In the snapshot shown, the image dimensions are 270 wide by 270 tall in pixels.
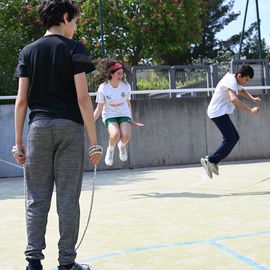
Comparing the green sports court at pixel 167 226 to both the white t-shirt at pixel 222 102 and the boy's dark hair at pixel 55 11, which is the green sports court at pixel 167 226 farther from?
the boy's dark hair at pixel 55 11

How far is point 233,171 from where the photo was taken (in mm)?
9758

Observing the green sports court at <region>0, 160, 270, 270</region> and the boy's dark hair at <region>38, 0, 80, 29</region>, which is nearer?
the boy's dark hair at <region>38, 0, 80, 29</region>

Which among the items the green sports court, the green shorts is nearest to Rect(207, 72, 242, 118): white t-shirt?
the green sports court

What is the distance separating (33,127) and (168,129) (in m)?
8.39

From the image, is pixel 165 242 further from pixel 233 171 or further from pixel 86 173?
pixel 86 173

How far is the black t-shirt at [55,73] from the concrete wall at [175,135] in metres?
7.73

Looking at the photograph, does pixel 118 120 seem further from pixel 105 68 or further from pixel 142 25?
pixel 142 25

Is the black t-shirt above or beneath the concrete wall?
above

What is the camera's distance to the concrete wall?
37.7ft

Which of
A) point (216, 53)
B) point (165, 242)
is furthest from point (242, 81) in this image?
point (216, 53)

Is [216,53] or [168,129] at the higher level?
[216,53]

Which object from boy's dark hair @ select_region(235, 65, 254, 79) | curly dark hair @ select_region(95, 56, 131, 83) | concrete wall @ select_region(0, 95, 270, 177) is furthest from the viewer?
concrete wall @ select_region(0, 95, 270, 177)

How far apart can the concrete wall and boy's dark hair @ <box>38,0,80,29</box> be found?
7743 millimetres

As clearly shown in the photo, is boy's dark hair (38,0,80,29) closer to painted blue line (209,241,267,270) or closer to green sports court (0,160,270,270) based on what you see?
green sports court (0,160,270,270)
